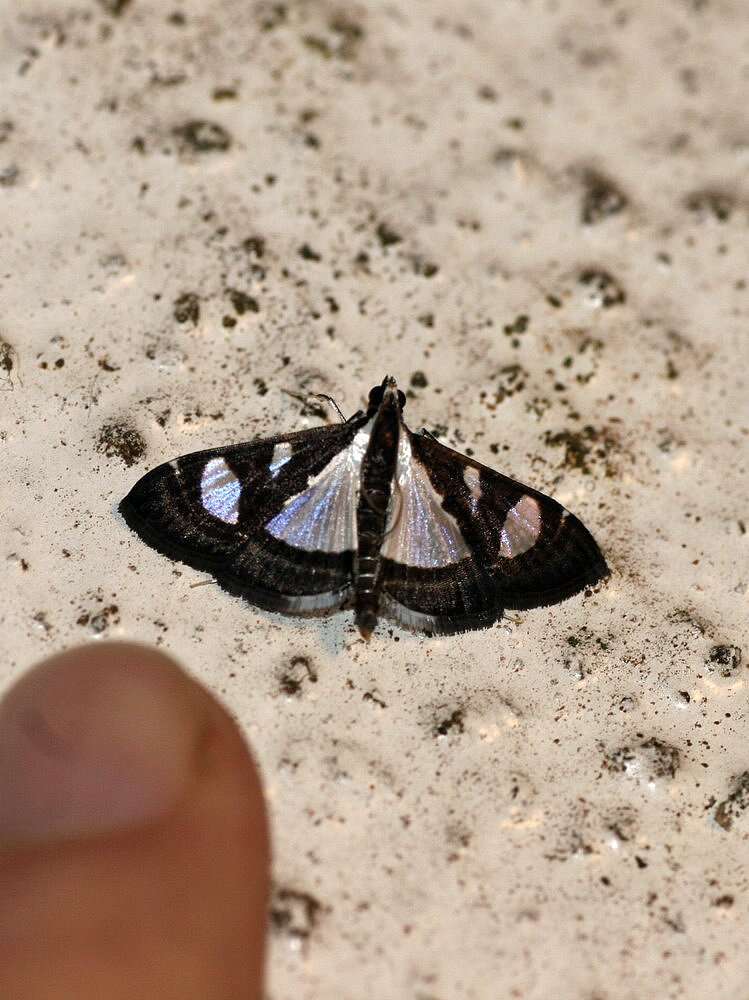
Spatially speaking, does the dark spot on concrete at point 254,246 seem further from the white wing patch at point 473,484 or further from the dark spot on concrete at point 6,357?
the white wing patch at point 473,484

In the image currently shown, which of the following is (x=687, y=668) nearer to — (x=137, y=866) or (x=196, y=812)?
(x=196, y=812)

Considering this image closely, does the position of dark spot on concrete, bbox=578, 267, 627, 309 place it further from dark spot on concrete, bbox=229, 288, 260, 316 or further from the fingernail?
the fingernail

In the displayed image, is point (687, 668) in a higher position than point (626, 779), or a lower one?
higher

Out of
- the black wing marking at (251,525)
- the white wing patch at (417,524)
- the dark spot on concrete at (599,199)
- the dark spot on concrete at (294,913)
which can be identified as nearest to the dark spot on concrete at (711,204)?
the dark spot on concrete at (599,199)

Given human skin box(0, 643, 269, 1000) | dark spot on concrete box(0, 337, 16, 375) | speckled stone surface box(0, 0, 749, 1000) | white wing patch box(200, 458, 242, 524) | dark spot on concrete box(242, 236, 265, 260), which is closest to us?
human skin box(0, 643, 269, 1000)

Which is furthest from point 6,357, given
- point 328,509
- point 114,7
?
point 114,7

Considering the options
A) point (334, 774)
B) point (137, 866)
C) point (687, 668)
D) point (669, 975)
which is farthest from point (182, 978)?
point (687, 668)

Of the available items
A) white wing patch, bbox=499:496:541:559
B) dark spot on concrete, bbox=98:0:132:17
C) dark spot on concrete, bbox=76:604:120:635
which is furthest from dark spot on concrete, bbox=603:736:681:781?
dark spot on concrete, bbox=98:0:132:17
